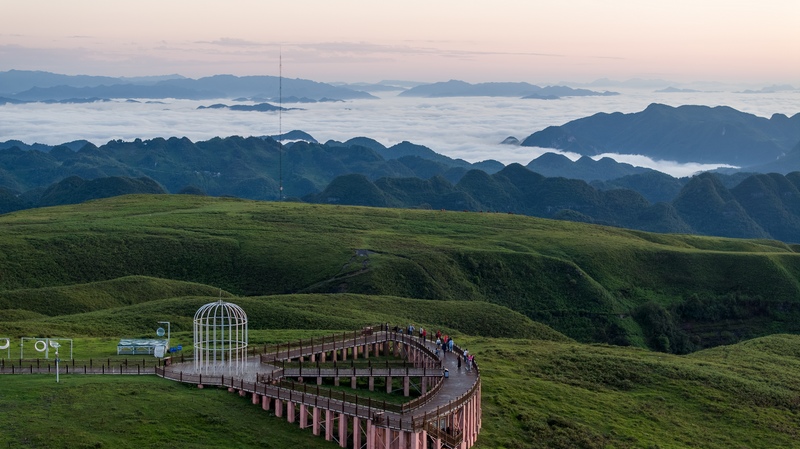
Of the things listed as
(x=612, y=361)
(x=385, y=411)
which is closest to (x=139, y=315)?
(x=612, y=361)

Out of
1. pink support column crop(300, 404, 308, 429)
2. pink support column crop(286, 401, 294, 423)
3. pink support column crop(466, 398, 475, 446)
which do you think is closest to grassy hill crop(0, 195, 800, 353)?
pink support column crop(466, 398, 475, 446)

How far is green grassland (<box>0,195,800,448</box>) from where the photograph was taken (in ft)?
189

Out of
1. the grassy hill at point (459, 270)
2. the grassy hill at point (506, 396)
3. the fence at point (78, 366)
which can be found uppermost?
the fence at point (78, 366)

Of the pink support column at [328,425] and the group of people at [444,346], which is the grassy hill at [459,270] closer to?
the group of people at [444,346]

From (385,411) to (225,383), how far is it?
443 inches

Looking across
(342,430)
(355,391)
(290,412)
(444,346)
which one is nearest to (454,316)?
(444,346)

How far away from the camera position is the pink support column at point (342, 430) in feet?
183

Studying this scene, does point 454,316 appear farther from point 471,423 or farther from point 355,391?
point 471,423

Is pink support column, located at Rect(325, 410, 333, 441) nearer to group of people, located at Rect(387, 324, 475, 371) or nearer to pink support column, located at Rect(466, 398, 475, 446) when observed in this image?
pink support column, located at Rect(466, 398, 475, 446)

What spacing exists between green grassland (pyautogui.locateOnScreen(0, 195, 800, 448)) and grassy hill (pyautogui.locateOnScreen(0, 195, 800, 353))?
40cm

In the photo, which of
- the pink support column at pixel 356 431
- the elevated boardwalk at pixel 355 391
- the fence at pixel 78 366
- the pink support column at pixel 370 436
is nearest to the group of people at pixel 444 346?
the elevated boardwalk at pixel 355 391

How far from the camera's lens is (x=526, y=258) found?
573 feet

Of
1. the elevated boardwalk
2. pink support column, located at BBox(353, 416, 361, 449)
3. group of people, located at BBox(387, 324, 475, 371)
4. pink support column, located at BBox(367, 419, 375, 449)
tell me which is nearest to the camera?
pink support column, located at BBox(367, 419, 375, 449)

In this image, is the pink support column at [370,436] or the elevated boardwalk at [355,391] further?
the elevated boardwalk at [355,391]
